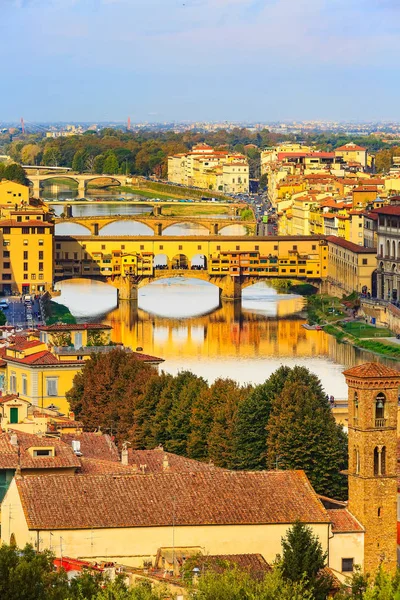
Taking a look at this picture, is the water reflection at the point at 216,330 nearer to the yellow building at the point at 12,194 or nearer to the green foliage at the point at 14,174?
the yellow building at the point at 12,194

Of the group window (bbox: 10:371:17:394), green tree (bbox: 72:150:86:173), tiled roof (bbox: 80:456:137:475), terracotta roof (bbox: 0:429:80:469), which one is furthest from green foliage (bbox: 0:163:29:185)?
tiled roof (bbox: 80:456:137:475)

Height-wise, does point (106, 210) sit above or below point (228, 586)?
below

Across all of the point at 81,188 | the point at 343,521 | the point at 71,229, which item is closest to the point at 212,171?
the point at 81,188

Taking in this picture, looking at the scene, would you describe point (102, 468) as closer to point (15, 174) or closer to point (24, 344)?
point (24, 344)

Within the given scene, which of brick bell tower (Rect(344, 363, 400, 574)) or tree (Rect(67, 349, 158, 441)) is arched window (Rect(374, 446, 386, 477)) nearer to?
brick bell tower (Rect(344, 363, 400, 574))

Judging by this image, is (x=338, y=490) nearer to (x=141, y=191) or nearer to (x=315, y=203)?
(x=315, y=203)

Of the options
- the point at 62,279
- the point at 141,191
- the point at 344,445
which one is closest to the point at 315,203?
the point at 62,279
